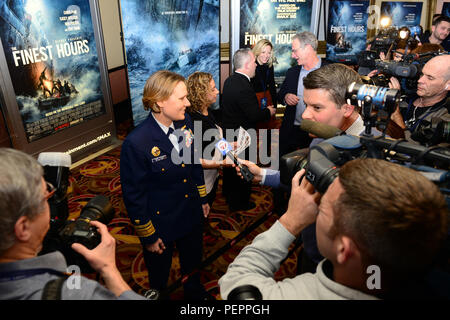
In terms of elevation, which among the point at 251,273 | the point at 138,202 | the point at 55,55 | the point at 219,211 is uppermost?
the point at 55,55

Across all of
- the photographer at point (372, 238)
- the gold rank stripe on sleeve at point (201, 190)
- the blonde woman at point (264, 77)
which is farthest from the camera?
the blonde woman at point (264, 77)

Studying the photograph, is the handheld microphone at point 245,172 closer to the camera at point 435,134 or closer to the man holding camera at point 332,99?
the man holding camera at point 332,99

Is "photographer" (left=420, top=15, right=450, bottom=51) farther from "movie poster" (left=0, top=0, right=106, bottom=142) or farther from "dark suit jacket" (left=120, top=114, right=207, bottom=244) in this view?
"movie poster" (left=0, top=0, right=106, bottom=142)

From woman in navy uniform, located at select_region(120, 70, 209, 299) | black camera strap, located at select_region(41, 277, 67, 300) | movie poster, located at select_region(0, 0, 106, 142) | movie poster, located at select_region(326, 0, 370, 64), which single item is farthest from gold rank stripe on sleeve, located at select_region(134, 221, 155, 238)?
movie poster, located at select_region(326, 0, 370, 64)

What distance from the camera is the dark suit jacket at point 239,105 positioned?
10.6ft

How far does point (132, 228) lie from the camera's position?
3359 millimetres

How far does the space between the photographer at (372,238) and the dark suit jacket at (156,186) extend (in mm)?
1087

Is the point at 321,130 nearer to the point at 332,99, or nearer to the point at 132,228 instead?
the point at 332,99

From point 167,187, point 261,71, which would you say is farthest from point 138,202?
point 261,71

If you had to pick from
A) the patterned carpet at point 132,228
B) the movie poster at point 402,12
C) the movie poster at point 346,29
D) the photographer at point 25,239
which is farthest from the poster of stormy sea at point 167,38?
the movie poster at point 402,12

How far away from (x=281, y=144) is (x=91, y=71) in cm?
282

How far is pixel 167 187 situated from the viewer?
2082 mm

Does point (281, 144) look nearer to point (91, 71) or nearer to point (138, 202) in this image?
point (138, 202)

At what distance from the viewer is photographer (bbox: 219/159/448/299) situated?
0.79 meters
